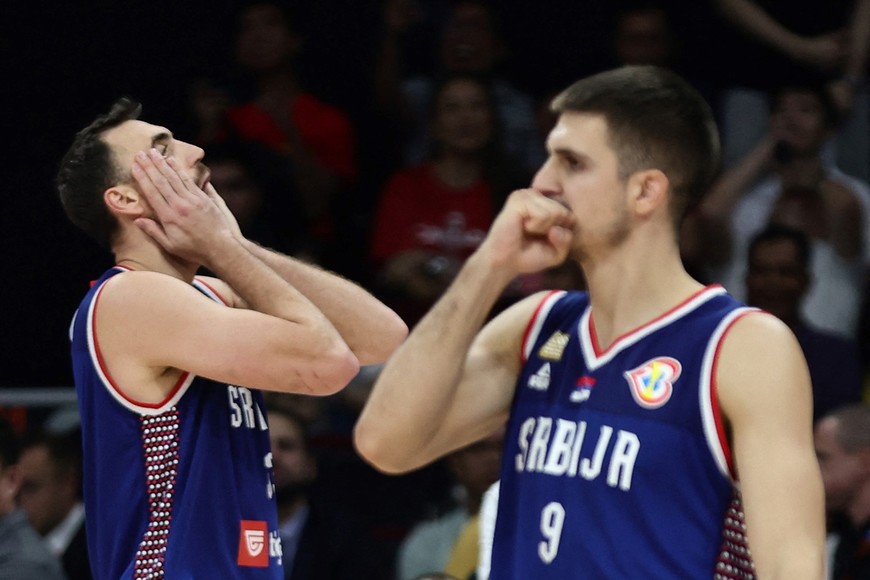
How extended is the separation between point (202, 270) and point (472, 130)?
6.91ft

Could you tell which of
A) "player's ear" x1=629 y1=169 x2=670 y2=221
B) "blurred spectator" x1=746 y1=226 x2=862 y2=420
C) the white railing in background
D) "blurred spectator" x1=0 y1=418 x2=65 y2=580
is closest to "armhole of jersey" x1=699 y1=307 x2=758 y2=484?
"player's ear" x1=629 y1=169 x2=670 y2=221

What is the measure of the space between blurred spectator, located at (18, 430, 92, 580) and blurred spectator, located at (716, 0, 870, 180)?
12.9ft

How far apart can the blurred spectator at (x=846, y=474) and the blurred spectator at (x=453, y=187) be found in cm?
218

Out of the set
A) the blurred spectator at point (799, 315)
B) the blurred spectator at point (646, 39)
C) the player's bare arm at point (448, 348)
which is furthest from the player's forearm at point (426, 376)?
the blurred spectator at point (646, 39)

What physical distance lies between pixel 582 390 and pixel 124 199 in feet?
4.62

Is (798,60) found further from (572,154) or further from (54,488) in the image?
(572,154)

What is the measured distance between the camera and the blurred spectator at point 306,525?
688 cm

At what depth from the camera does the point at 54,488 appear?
7.72 metres

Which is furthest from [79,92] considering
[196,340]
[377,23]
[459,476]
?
[196,340]

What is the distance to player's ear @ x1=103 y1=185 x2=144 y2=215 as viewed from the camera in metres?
4.23

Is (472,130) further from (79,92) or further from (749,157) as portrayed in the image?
(79,92)

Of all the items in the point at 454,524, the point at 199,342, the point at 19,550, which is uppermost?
the point at 199,342

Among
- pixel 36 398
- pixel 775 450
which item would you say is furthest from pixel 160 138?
pixel 36 398

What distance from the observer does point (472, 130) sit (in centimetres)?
812
